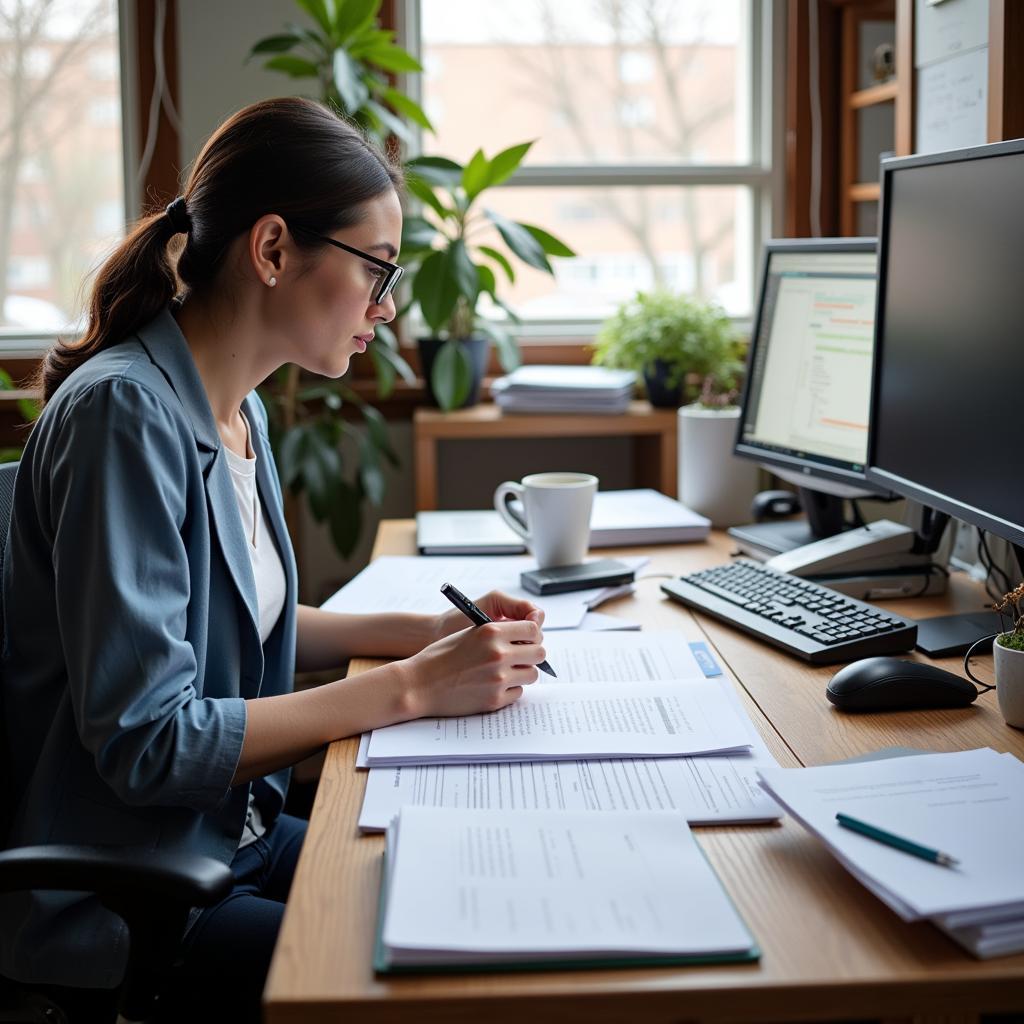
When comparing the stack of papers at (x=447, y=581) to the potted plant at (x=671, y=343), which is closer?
the stack of papers at (x=447, y=581)

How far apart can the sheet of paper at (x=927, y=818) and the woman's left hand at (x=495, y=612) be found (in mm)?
420

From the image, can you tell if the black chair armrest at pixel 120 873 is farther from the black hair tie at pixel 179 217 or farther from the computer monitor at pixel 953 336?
the computer monitor at pixel 953 336

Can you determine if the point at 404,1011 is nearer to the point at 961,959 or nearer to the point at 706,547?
the point at 961,959

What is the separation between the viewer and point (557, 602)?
1.48m

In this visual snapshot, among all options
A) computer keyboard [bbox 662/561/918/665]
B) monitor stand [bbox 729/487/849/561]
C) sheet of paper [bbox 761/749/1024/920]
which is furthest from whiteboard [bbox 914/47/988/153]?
sheet of paper [bbox 761/749/1024/920]

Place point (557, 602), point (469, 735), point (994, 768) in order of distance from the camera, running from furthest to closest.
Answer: point (557, 602), point (469, 735), point (994, 768)

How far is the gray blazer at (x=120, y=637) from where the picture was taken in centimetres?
96

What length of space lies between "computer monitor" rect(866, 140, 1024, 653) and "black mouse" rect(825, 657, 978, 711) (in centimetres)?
15

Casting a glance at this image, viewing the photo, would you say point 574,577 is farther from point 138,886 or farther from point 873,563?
point 138,886

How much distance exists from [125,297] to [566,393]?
4.16ft

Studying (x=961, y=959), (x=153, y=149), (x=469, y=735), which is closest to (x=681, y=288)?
(x=153, y=149)

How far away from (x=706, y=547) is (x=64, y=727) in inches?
41.3

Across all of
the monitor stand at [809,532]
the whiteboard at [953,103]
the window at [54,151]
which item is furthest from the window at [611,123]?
the monitor stand at [809,532]

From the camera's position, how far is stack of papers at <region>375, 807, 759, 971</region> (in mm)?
683
